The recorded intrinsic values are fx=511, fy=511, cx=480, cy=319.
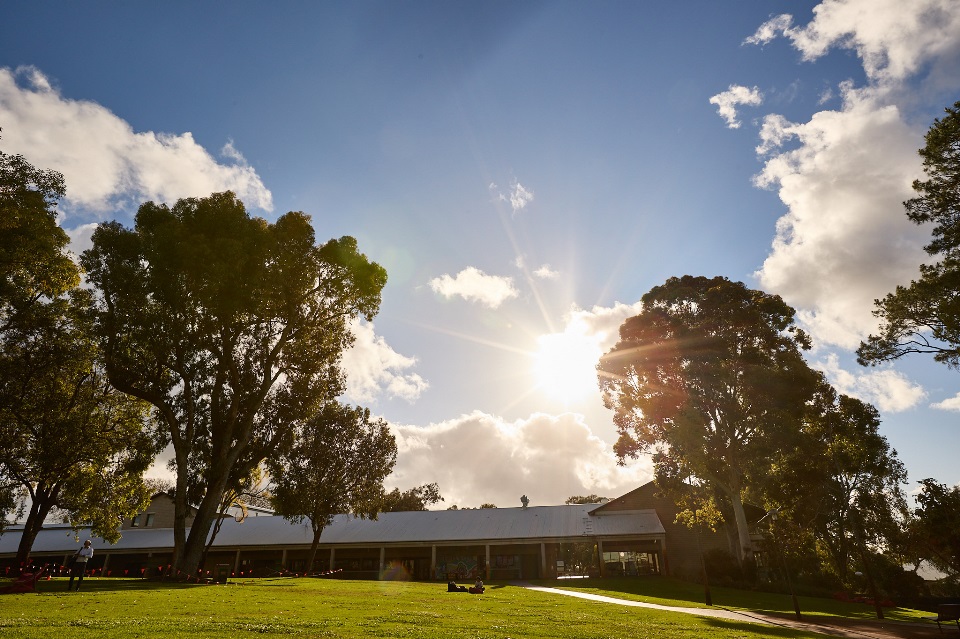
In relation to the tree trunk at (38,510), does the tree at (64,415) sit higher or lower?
higher

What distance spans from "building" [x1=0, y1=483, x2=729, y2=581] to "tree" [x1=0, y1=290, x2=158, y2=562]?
15653 millimetres

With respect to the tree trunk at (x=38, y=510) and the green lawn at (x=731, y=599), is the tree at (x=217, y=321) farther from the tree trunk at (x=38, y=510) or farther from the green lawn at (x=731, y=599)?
the green lawn at (x=731, y=599)

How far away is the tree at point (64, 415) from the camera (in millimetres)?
24609

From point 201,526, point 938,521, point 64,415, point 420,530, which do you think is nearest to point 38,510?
point 64,415

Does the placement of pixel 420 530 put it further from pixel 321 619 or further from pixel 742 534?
pixel 321 619

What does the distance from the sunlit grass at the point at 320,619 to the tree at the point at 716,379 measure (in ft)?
60.2

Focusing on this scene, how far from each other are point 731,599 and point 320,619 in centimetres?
2415

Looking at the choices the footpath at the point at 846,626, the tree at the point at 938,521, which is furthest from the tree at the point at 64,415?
the tree at the point at 938,521

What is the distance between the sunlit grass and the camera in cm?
913

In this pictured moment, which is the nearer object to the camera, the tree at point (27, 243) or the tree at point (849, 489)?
the tree at point (27, 243)

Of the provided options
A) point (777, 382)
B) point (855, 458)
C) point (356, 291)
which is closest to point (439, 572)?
point (356, 291)

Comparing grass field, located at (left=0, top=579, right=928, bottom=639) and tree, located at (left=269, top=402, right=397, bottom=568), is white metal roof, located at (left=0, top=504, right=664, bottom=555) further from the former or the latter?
grass field, located at (left=0, top=579, right=928, bottom=639)

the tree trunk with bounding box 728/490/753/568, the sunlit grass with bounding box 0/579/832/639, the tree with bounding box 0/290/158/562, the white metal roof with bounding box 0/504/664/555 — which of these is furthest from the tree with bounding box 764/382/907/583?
the tree with bounding box 0/290/158/562

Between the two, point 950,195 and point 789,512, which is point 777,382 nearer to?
point 789,512
